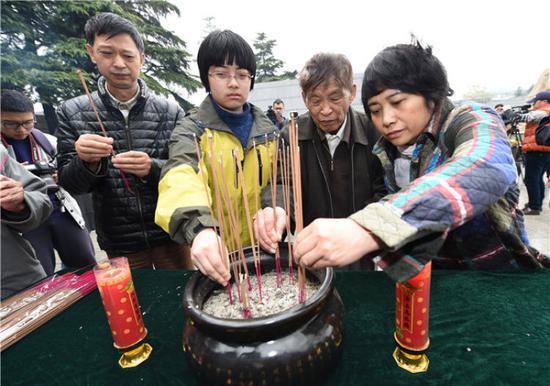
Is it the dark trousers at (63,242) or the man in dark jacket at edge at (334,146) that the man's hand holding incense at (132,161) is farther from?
the dark trousers at (63,242)

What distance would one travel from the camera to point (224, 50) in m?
1.08

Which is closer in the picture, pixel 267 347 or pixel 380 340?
pixel 267 347

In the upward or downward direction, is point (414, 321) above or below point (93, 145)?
below

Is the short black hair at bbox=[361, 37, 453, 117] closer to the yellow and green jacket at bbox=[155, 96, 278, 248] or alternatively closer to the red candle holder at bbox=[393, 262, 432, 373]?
the yellow and green jacket at bbox=[155, 96, 278, 248]

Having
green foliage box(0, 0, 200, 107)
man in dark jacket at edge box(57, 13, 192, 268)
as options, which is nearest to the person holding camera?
man in dark jacket at edge box(57, 13, 192, 268)

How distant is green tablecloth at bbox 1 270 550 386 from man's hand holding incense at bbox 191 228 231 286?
248 millimetres

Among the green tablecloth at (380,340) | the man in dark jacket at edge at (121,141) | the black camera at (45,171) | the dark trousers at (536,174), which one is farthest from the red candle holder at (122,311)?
the dark trousers at (536,174)

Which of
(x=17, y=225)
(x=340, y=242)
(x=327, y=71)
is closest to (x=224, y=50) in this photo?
(x=327, y=71)

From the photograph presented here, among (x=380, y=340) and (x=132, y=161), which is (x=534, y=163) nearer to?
(x=380, y=340)

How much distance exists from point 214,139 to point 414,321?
88 centimetres

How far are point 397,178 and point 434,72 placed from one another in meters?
0.43

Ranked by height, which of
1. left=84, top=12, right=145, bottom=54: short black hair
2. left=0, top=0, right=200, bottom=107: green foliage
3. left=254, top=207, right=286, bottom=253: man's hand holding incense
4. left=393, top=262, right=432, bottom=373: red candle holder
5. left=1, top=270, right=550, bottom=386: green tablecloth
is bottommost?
left=1, top=270, right=550, bottom=386: green tablecloth

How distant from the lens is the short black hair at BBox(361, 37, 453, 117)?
32.1 inches

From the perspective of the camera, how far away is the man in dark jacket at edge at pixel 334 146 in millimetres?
1231
